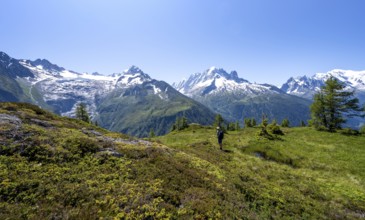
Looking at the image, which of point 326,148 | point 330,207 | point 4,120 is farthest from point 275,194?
point 4,120

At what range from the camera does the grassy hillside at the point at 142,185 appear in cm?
1189

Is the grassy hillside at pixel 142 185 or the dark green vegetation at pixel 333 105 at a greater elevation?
the dark green vegetation at pixel 333 105

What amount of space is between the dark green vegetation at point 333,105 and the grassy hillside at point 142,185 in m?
30.4

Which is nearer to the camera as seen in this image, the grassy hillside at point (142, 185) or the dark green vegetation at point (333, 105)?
the grassy hillside at point (142, 185)

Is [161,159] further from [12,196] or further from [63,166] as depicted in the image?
[12,196]

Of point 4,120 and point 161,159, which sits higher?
point 4,120

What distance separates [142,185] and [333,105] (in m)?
53.2

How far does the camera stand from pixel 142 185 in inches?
572

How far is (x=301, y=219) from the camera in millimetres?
14789

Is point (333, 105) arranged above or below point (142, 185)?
Result: above

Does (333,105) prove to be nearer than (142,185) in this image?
No

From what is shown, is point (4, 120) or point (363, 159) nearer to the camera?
point (4, 120)

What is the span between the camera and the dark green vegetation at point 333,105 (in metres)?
49.8

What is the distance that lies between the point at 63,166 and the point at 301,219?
17.1 meters
